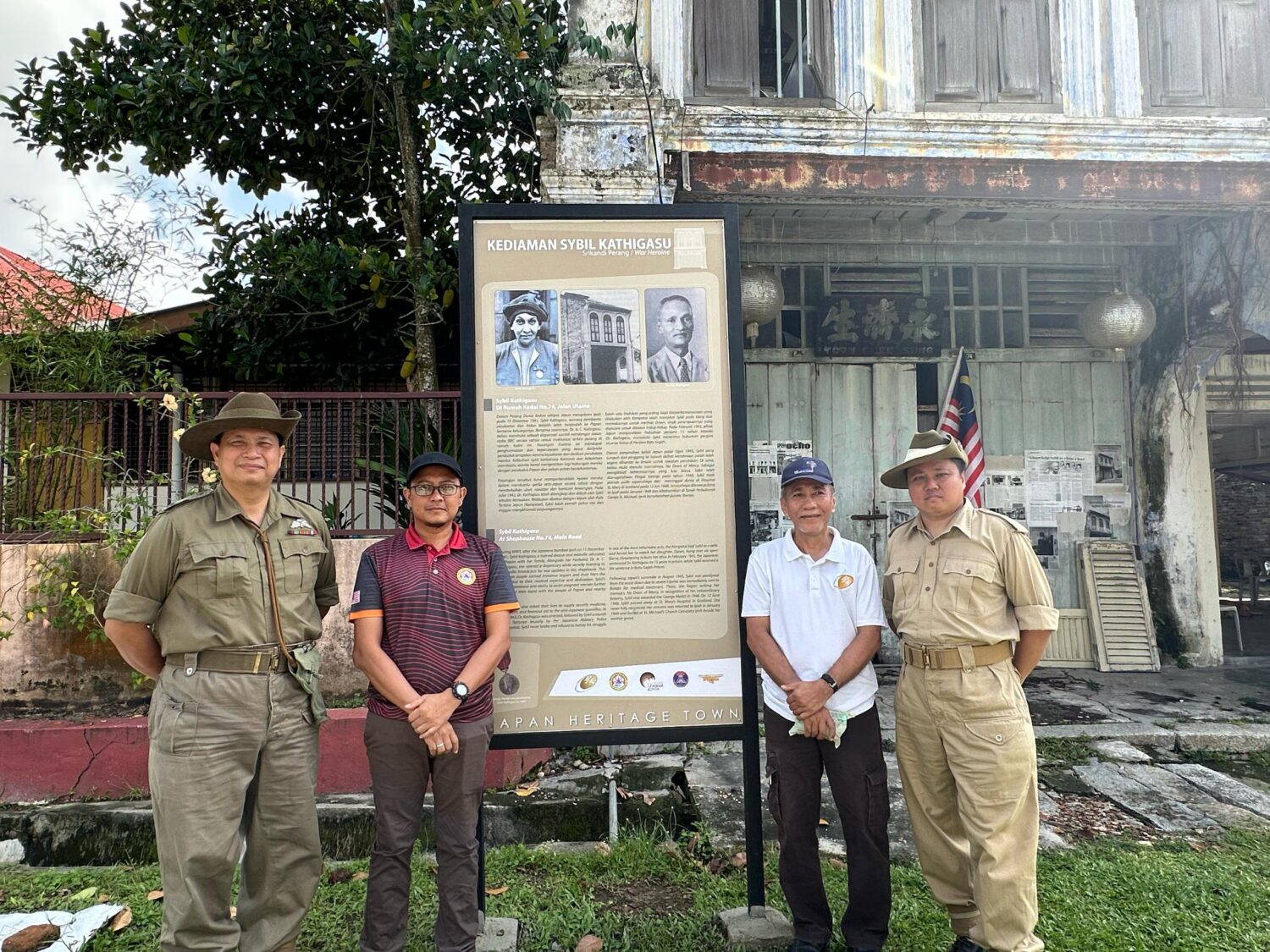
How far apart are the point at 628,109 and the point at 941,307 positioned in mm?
3910

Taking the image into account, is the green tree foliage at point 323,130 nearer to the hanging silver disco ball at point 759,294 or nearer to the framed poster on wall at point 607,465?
the hanging silver disco ball at point 759,294

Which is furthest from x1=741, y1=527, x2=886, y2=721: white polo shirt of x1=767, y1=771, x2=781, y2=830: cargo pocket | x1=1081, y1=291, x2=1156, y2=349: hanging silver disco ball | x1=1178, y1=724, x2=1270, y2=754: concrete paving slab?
x1=1081, y1=291, x2=1156, y2=349: hanging silver disco ball

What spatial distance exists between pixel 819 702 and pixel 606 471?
1.16m

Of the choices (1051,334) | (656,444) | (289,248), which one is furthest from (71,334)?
(1051,334)

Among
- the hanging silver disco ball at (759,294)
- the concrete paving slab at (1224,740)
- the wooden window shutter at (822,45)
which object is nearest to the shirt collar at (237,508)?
the hanging silver disco ball at (759,294)

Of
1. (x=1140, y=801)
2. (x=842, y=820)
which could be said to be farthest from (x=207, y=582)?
(x=1140, y=801)

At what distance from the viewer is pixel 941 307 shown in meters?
7.70

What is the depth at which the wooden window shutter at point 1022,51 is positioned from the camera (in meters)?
6.07

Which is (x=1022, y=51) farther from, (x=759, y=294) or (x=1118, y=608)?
(x=1118, y=608)

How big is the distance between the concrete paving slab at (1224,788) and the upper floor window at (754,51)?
5.21 meters

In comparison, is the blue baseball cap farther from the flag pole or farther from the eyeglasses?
the flag pole

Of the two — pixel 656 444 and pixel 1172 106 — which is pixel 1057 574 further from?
pixel 656 444

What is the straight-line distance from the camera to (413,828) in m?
2.72

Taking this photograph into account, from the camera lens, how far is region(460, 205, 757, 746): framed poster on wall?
9.93 ft
